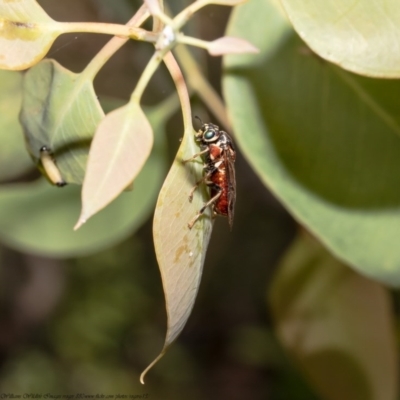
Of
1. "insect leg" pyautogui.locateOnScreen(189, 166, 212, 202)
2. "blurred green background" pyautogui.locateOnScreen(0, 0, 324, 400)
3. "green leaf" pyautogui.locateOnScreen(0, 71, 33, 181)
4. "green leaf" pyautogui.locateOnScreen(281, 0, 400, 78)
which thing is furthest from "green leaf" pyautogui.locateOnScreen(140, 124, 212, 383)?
"blurred green background" pyautogui.locateOnScreen(0, 0, 324, 400)

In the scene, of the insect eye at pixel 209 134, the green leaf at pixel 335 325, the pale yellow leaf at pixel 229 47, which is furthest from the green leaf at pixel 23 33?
the green leaf at pixel 335 325

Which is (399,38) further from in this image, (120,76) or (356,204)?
(120,76)

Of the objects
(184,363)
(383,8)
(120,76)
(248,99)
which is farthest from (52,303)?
(383,8)

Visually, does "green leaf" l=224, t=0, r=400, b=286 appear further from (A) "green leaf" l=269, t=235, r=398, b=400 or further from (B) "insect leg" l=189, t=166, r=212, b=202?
(A) "green leaf" l=269, t=235, r=398, b=400

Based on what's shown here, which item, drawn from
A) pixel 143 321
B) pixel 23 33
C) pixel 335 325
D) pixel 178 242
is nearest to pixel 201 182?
pixel 178 242

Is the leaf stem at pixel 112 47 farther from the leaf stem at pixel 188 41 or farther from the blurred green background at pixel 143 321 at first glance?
the blurred green background at pixel 143 321

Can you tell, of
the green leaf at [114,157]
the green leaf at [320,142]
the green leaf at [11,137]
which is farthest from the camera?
the green leaf at [11,137]

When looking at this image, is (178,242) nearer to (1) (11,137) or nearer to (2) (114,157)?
(2) (114,157)

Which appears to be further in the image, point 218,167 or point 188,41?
point 218,167
